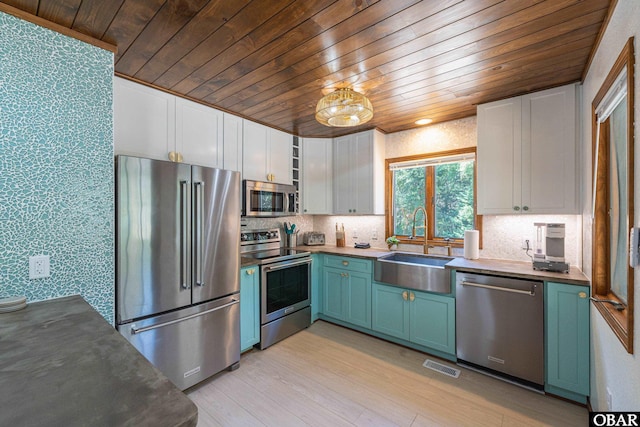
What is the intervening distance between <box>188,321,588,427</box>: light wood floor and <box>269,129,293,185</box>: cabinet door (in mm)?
1988

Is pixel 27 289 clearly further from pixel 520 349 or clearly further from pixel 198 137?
pixel 520 349

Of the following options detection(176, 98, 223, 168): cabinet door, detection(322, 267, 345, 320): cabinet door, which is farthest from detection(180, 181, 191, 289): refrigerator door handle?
detection(322, 267, 345, 320): cabinet door

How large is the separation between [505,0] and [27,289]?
2768 mm

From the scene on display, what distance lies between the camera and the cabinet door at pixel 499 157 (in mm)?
2410

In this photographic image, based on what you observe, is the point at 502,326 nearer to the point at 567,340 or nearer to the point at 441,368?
the point at 567,340

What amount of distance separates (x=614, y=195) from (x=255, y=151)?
2.94 m

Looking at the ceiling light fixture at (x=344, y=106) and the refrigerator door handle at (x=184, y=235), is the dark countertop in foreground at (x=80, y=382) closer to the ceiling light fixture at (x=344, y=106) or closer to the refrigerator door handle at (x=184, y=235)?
the refrigerator door handle at (x=184, y=235)

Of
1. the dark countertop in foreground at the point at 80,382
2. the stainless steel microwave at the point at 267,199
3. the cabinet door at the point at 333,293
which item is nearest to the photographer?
the dark countertop in foreground at the point at 80,382

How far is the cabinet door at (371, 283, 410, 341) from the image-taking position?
2.78 meters

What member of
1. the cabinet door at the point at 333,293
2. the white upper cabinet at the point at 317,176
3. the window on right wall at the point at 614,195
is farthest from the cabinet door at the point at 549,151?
the white upper cabinet at the point at 317,176

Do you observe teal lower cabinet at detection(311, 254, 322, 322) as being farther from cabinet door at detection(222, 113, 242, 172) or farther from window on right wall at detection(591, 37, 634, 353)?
window on right wall at detection(591, 37, 634, 353)

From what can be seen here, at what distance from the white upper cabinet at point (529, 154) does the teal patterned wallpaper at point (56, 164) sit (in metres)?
2.97

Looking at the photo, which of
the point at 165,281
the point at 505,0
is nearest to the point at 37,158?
the point at 165,281

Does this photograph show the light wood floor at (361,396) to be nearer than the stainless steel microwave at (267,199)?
Yes
